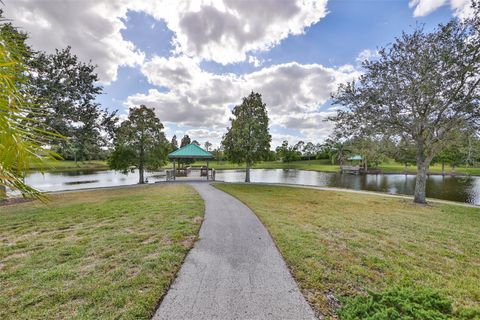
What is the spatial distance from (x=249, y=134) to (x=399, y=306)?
16589 mm

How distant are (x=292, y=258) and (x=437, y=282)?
2.25 m

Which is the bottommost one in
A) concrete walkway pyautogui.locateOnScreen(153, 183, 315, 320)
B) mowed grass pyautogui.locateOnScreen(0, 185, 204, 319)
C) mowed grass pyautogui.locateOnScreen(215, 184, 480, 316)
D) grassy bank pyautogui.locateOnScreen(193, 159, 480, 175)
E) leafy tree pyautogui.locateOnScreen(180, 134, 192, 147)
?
mowed grass pyautogui.locateOnScreen(215, 184, 480, 316)

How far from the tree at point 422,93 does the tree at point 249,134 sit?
24.9 ft

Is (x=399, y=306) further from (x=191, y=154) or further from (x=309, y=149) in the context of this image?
(x=309, y=149)

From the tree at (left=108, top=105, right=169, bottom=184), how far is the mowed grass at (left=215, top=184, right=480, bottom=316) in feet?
51.4

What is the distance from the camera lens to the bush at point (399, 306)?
2295 millimetres

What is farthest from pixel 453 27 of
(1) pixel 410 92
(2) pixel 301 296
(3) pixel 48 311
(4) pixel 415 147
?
(3) pixel 48 311

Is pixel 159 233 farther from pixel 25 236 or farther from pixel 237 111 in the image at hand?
pixel 237 111

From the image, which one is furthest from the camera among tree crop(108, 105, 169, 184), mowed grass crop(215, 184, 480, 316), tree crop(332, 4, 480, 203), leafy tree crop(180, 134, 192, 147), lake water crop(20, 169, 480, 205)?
leafy tree crop(180, 134, 192, 147)

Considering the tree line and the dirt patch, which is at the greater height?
the tree line

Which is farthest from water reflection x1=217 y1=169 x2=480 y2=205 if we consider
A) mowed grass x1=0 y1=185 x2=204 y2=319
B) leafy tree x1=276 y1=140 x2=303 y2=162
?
leafy tree x1=276 y1=140 x2=303 y2=162

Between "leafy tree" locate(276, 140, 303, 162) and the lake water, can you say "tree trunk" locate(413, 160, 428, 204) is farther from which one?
"leafy tree" locate(276, 140, 303, 162)

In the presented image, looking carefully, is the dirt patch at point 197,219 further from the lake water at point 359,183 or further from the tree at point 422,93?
the lake water at point 359,183

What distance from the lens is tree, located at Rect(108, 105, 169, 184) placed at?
766 inches
